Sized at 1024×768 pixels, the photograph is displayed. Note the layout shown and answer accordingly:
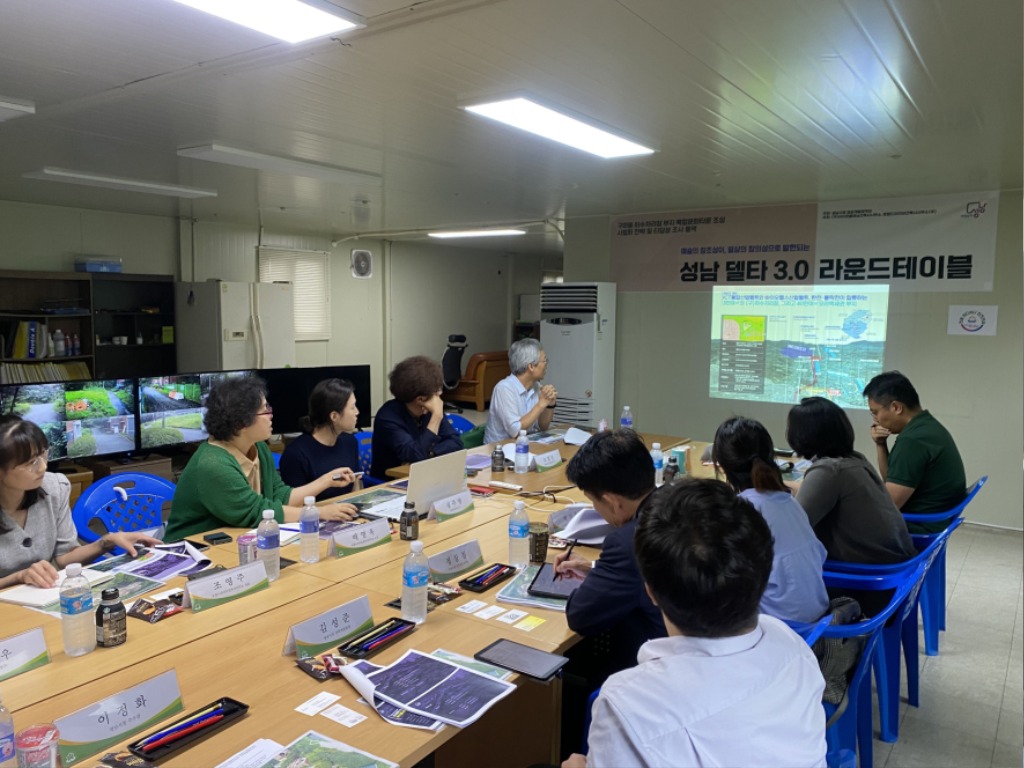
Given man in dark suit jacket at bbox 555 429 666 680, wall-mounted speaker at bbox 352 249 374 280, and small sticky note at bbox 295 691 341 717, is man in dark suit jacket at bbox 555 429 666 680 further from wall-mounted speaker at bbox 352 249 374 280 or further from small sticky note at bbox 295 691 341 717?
wall-mounted speaker at bbox 352 249 374 280

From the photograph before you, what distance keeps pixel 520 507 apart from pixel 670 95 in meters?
1.97

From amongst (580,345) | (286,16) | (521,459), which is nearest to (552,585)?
(521,459)

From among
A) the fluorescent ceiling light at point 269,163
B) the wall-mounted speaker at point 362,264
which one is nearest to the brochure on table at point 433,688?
the fluorescent ceiling light at point 269,163

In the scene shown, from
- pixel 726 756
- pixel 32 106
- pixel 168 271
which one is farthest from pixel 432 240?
pixel 726 756

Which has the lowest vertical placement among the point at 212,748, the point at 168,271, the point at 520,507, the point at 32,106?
the point at 212,748

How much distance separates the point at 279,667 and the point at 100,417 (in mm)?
4379

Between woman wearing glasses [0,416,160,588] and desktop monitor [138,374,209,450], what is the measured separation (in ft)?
10.5

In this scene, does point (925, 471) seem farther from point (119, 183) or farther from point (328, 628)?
point (119, 183)

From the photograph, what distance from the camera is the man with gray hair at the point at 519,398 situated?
15.1 feet

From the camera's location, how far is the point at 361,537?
8.45 feet

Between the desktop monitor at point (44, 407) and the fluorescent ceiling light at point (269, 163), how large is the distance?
198 cm

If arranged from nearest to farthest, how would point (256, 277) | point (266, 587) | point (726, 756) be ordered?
1. point (726, 756)
2. point (266, 587)
3. point (256, 277)

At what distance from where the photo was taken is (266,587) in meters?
2.20

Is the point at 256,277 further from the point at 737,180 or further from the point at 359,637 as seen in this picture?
the point at 359,637
